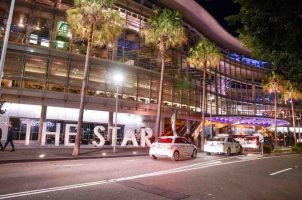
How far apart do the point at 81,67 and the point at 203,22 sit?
88.7 ft

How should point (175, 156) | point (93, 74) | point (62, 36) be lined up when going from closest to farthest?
point (175, 156)
point (62, 36)
point (93, 74)

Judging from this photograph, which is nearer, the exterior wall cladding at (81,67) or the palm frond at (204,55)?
the exterior wall cladding at (81,67)

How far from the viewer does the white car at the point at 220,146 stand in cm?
2450

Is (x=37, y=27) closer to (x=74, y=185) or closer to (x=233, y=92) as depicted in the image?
(x=74, y=185)

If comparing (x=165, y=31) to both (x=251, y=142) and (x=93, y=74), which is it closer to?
(x=93, y=74)

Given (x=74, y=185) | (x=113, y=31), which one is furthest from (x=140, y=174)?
(x=113, y=31)

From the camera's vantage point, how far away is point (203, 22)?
48.9m

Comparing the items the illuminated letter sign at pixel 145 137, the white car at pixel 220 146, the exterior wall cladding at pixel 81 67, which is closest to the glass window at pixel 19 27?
the exterior wall cladding at pixel 81 67

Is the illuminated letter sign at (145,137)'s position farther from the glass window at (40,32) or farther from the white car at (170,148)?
the glass window at (40,32)

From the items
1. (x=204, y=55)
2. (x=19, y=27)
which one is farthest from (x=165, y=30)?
(x=19, y=27)

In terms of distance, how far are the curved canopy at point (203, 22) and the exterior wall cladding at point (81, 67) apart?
1.75 metres

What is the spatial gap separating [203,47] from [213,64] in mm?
2694

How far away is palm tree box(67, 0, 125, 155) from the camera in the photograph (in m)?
20.8

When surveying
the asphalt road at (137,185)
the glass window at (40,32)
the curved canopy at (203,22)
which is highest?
the curved canopy at (203,22)
